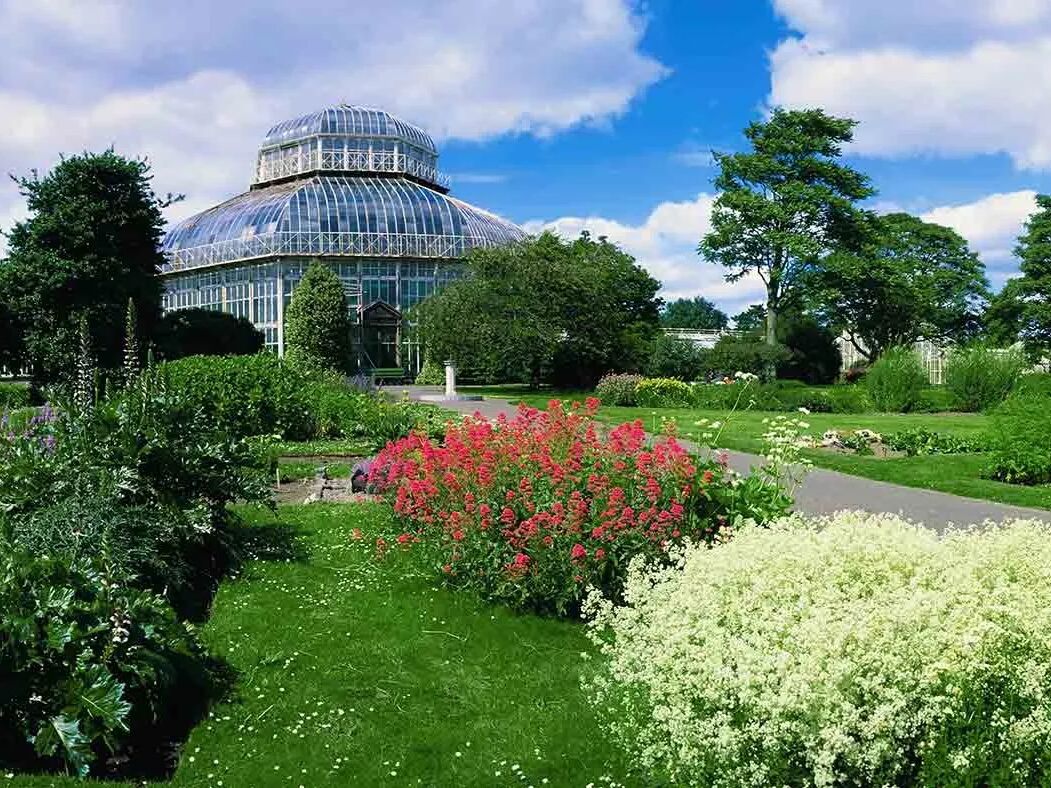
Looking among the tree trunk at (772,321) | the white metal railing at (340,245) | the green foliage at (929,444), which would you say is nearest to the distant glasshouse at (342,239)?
the white metal railing at (340,245)

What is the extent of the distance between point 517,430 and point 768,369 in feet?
92.7

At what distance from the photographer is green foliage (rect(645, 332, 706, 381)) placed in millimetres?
34562

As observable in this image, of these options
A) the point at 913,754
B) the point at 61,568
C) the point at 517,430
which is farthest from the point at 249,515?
the point at 913,754

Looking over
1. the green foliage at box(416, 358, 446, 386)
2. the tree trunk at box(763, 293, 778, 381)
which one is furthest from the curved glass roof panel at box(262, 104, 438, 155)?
the tree trunk at box(763, 293, 778, 381)

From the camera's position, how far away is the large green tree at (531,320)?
112 feet

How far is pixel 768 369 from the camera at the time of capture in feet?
Answer: 112

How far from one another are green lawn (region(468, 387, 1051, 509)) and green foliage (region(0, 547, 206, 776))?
498cm

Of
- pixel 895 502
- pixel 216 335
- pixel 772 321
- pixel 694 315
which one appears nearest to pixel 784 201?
pixel 772 321

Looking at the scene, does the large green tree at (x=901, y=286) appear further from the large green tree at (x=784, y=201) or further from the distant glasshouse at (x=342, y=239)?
the distant glasshouse at (x=342, y=239)

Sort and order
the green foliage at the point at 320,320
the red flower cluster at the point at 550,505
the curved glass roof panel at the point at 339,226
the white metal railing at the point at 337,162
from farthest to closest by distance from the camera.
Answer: the white metal railing at the point at 337,162 < the curved glass roof panel at the point at 339,226 < the green foliage at the point at 320,320 < the red flower cluster at the point at 550,505

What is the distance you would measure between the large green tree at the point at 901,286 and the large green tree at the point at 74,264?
86.3ft

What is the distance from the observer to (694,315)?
95500 millimetres

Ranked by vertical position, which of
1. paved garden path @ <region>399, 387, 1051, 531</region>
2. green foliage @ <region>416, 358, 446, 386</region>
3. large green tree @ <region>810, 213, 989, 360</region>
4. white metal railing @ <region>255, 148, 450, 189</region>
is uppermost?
white metal railing @ <region>255, 148, 450, 189</region>

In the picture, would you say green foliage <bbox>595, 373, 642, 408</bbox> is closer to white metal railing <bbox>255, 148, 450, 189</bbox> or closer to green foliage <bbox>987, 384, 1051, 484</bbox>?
green foliage <bbox>987, 384, 1051, 484</bbox>
